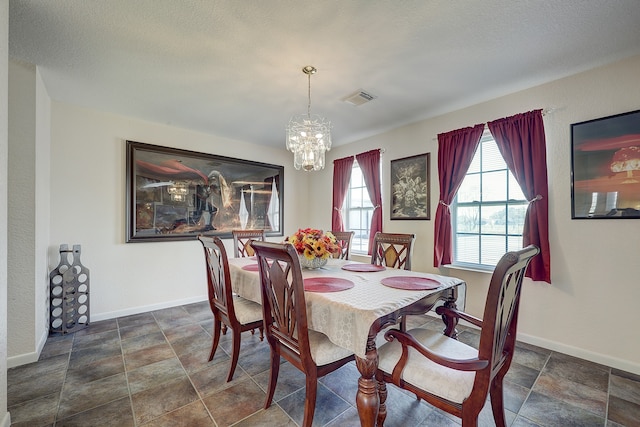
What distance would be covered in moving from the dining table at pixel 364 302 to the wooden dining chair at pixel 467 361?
0.14 meters

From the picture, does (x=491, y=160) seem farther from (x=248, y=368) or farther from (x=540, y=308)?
(x=248, y=368)

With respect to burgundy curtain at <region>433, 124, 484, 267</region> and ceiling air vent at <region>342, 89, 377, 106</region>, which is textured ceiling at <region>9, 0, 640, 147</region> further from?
burgundy curtain at <region>433, 124, 484, 267</region>

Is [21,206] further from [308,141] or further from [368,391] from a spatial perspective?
[368,391]

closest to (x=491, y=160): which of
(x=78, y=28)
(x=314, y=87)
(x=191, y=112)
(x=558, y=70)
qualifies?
(x=558, y=70)

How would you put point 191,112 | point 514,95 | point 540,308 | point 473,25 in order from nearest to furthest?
point 473,25
point 540,308
point 514,95
point 191,112

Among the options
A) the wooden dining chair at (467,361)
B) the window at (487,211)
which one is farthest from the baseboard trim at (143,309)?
the window at (487,211)

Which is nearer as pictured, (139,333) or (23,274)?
(23,274)

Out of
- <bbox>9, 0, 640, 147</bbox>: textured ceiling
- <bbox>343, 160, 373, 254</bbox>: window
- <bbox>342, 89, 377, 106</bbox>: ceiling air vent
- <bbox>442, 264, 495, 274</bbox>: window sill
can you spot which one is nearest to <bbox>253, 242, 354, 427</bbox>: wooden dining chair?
<bbox>9, 0, 640, 147</bbox>: textured ceiling

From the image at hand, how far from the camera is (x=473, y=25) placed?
5.90ft

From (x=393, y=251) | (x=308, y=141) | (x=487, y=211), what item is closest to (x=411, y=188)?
(x=487, y=211)

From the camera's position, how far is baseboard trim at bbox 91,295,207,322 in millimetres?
3161

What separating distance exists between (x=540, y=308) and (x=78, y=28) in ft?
14.6

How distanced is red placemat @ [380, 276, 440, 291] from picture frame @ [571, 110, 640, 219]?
5.44 feet

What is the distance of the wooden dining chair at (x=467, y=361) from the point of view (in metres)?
1.09
